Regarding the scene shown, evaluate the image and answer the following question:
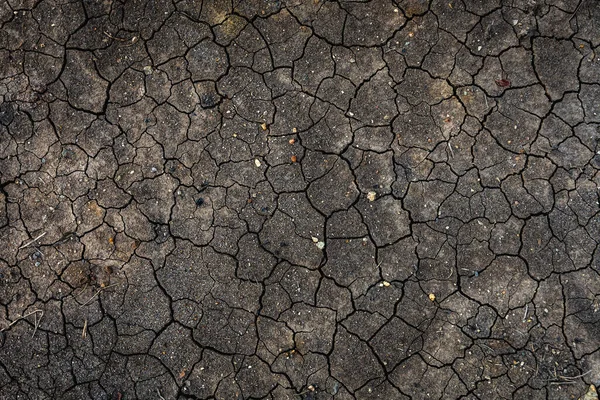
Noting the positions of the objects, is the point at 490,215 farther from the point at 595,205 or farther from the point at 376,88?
the point at 376,88

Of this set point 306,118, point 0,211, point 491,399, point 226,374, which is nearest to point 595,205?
point 491,399

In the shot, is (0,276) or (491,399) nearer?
(491,399)

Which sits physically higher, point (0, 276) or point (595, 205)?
point (595, 205)

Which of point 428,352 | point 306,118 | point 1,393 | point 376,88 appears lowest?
point 1,393

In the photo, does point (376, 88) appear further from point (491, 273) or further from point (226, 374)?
point (226, 374)

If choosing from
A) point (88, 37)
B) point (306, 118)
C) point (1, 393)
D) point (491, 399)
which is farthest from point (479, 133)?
point (1, 393)

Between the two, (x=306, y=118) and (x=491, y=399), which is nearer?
(x=491, y=399)
